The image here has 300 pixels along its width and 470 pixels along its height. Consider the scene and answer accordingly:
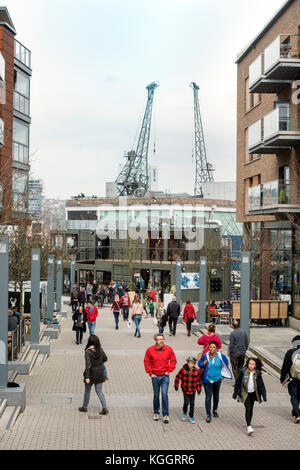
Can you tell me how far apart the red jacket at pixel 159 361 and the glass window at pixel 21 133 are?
94.0 ft

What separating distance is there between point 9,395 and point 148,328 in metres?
14.6

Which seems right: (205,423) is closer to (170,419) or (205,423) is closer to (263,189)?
(170,419)

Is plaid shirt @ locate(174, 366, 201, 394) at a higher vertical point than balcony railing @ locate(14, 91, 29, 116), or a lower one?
lower

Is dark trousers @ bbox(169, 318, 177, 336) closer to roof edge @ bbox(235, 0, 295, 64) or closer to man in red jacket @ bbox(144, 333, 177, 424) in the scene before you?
man in red jacket @ bbox(144, 333, 177, 424)

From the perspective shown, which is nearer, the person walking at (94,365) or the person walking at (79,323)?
the person walking at (94,365)

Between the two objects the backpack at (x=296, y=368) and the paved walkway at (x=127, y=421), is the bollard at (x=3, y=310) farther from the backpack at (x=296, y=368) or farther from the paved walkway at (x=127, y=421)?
the backpack at (x=296, y=368)

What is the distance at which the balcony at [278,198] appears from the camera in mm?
23359

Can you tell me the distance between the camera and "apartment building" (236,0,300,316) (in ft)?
77.5

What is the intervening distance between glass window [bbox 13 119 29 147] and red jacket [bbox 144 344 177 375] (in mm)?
28657

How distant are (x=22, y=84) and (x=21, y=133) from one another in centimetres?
340

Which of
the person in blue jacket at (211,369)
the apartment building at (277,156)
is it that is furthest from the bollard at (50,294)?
the person in blue jacket at (211,369)

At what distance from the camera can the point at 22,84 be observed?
37406 mm

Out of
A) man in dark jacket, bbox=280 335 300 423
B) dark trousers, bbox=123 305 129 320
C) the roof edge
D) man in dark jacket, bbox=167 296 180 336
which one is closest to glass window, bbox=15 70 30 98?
the roof edge
